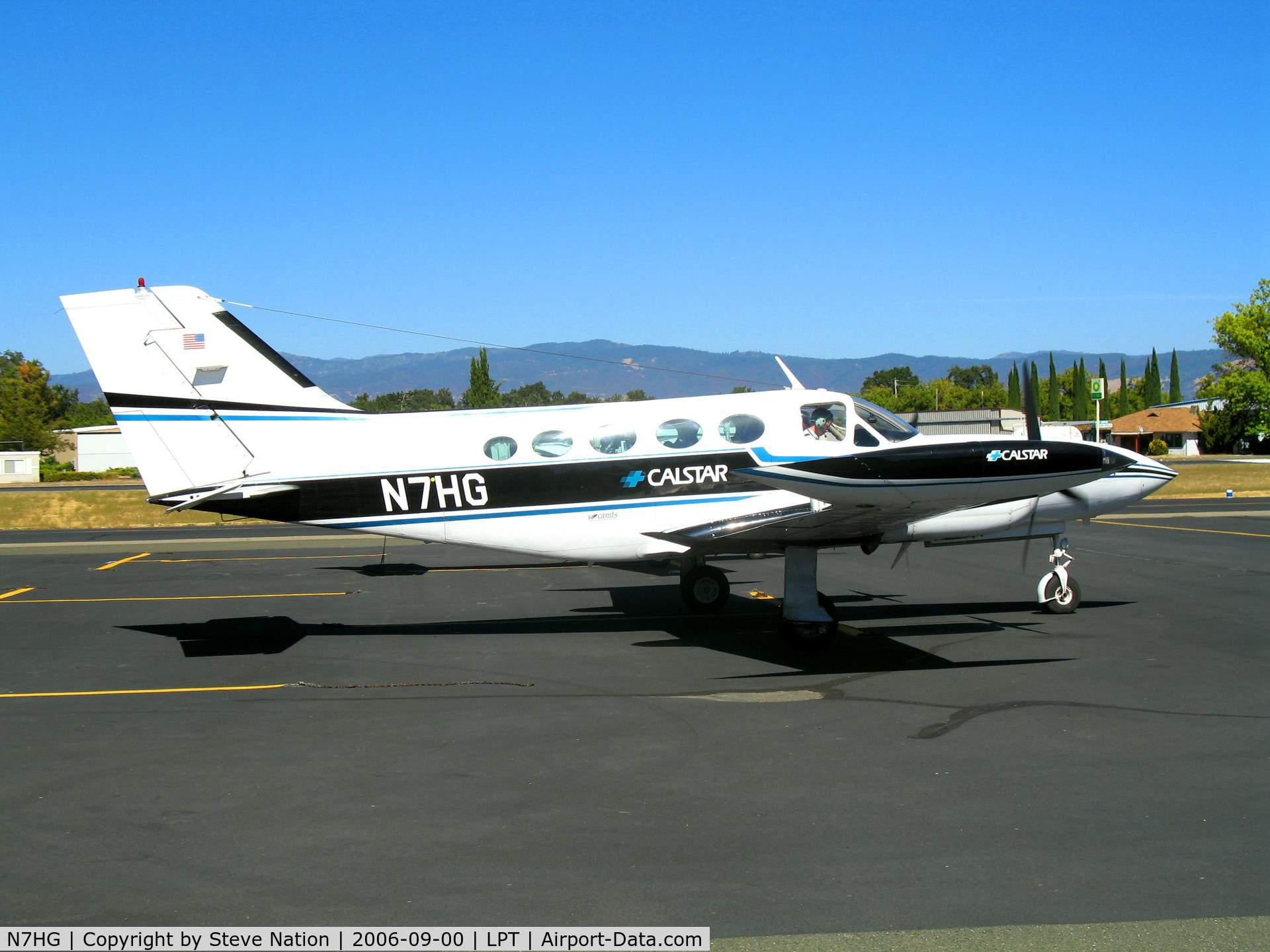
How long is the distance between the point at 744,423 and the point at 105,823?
8.43m

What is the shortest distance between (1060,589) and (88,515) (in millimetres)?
33445

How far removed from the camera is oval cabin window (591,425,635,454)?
474 inches

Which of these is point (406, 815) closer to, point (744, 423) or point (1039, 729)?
point (1039, 729)

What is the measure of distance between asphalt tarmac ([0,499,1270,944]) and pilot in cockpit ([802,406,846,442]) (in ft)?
8.65

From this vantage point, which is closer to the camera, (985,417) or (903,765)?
(903,765)

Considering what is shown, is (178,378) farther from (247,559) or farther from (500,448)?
(247,559)

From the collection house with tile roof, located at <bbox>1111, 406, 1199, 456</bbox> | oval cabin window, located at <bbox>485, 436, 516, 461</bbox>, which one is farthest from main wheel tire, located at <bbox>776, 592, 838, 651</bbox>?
house with tile roof, located at <bbox>1111, 406, 1199, 456</bbox>

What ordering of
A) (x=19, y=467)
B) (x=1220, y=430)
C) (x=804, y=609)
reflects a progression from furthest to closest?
(x=1220, y=430), (x=19, y=467), (x=804, y=609)

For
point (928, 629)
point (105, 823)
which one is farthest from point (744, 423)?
point (105, 823)

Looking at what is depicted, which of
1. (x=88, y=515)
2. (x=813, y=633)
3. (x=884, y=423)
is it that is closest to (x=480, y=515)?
(x=813, y=633)

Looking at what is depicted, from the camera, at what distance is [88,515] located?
33.9 meters

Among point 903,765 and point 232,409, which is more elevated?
point 232,409

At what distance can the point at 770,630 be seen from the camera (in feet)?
40.7

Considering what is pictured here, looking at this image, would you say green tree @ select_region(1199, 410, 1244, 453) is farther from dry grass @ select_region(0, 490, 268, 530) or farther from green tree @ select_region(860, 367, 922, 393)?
dry grass @ select_region(0, 490, 268, 530)
